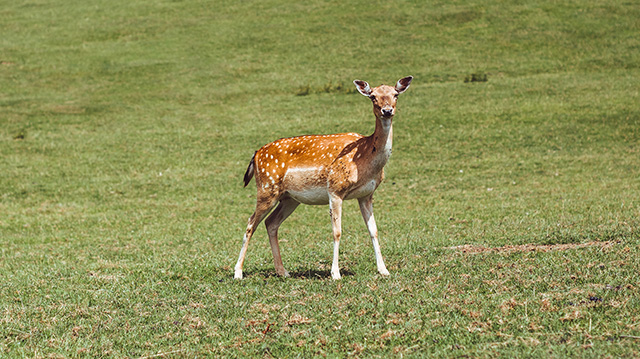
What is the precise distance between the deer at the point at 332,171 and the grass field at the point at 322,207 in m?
0.80

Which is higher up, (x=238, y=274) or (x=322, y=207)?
(x=238, y=274)

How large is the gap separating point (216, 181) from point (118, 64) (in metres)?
18.1

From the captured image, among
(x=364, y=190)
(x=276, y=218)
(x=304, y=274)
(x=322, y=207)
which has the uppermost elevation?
(x=364, y=190)

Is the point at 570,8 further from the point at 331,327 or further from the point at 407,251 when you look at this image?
the point at 331,327

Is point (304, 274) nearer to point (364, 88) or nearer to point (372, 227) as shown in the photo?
point (372, 227)

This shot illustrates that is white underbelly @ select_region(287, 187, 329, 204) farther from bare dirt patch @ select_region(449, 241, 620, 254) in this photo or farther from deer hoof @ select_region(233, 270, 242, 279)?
bare dirt patch @ select_region(449, 241, 620, 254)

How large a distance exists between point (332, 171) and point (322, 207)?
10207mm

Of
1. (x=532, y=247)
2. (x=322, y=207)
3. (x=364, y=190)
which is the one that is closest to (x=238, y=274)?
(x=364, y=190)

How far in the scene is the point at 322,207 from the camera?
763 inches

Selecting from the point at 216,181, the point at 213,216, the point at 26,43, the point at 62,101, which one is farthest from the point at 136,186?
the point at 26,43

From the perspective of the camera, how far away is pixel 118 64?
36.8 m

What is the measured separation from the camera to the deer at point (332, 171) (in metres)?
9.01

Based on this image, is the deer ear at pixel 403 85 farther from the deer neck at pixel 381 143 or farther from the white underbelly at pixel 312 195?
the white underbelly at pixel 312 195

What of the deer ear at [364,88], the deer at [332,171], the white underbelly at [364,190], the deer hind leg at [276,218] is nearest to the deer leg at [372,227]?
the deer at [332,171]
